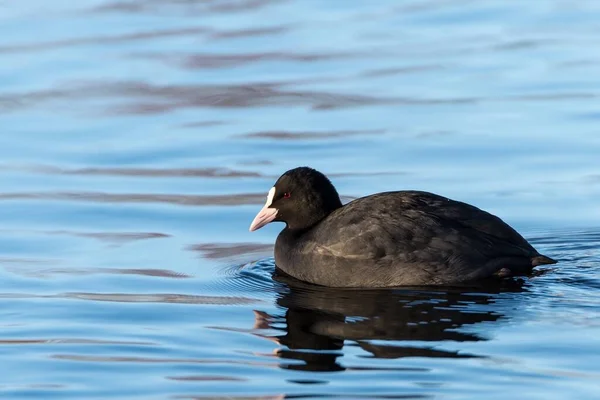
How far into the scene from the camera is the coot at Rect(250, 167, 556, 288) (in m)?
9.29

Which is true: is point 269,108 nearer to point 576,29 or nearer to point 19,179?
point 19,179

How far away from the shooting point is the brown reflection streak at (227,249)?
10422 mm

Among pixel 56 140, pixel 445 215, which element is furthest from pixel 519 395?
pixel 56 140

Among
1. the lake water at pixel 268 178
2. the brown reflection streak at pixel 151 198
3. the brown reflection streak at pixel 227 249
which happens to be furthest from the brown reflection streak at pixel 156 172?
the brown reflection streak at pixel 227 249

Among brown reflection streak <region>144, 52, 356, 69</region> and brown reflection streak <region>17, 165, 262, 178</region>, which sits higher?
brown reflection streak <region>144, 52, 356, 69</region>

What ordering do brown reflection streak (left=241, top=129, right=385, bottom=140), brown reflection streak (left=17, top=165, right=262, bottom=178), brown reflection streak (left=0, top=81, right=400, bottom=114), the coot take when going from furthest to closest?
1. brown reflection streak (left=0, top=81, right=400, bottom=114)
2. brown reflection streak (left=241, top=129, right=385, bottom=140)
3. brown reflection streak (left=17, top=165, right=262, bottom=178)
4. the coot

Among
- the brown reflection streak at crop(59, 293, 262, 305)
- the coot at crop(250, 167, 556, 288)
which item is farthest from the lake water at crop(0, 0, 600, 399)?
the coot at crop(250, 167, 556, 288)

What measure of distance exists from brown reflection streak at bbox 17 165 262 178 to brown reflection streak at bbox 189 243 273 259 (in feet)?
6.48

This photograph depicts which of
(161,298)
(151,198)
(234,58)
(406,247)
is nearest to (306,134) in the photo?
(151,198)

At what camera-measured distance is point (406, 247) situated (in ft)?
30.7

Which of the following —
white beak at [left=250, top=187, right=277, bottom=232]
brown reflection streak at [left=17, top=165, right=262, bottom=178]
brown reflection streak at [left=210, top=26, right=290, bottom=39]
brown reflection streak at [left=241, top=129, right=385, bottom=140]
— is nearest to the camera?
white beak at [left=250, top=187, right=277, bottom=232]

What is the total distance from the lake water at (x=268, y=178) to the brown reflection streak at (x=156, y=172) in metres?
0.04

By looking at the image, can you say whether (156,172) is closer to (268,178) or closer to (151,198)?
(151,198)

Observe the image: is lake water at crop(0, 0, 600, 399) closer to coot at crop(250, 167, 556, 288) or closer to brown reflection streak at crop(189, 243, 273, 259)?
brown reflection streak at crop(189, 243, 273, 259)
